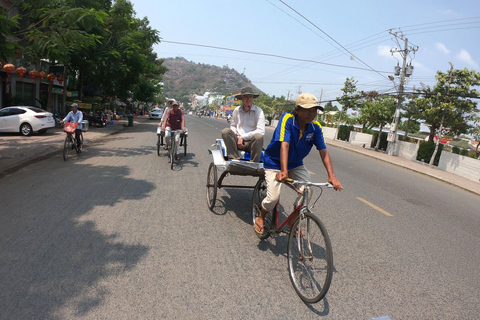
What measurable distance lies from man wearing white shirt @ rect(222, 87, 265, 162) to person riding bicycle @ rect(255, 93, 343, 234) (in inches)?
42.2

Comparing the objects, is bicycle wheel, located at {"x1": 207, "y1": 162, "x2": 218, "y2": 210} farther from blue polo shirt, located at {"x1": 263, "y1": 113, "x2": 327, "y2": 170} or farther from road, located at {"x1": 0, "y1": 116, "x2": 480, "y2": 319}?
blue polo shirt, located at {"x1": 263, "y1": 113, "x2": 327, "y2": 170}

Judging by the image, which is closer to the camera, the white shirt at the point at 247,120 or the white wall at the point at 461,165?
the white shirt at the point at 247,120

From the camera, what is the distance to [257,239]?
14.6 ft

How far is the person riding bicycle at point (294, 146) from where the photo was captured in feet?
11.5

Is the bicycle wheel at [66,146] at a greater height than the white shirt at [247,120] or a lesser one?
lesser

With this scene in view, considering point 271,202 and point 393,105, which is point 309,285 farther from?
point 393,105

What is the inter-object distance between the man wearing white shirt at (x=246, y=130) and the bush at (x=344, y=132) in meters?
31.6

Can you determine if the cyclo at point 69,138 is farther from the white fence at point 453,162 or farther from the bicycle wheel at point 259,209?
the white fence at point 453,162

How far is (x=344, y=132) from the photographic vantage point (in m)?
35.9

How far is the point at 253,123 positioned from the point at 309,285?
3137 mm

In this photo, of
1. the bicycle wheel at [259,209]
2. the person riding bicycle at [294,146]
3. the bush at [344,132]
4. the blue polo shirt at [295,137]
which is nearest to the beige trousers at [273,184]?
the person riding bicycle at [294,146]

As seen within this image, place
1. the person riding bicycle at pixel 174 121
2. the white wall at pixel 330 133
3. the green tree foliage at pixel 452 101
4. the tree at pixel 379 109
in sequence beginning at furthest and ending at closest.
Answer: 1. the white wall at pixel 330 133
2. the tree at pixel 379 109
3. the green tree foliage at pixel 452 101
4. the person riding bicycle at pixel 174 121

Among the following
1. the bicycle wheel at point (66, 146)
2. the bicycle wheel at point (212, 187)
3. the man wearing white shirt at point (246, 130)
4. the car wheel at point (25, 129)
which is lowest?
the car wheel at point (25, 129)

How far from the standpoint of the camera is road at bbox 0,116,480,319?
2939 mm
